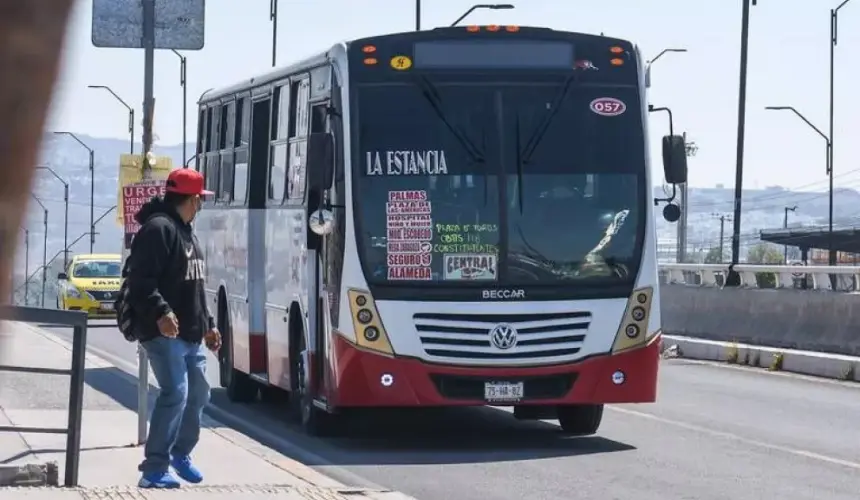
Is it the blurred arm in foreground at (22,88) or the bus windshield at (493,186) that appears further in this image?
the bus windshield at (493,186)

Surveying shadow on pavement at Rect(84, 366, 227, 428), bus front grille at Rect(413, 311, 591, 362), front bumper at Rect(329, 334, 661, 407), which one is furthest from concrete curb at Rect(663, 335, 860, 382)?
shadow on pavement at Rect(84, 366, 227, 428)

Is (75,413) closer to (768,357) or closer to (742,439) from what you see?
(742,439)

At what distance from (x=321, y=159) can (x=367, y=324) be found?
1.32 meters

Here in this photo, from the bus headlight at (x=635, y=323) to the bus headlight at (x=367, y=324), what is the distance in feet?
5.94

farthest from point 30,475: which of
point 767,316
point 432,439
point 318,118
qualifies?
point 767,316

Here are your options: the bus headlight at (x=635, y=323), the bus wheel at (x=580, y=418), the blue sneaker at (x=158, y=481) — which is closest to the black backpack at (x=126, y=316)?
the blue sneaker at (x=158, y=481)

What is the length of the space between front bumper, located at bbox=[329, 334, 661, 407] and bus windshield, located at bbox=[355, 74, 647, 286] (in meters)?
0.64

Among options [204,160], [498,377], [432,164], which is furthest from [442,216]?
[204,160]

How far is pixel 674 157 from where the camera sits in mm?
13336

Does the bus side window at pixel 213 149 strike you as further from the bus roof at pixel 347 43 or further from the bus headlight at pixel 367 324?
the bus headlight at pixel 367 324

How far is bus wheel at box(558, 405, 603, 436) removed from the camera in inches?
537

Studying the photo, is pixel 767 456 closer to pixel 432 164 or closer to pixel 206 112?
pixel 432 164

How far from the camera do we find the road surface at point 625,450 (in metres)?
10.6

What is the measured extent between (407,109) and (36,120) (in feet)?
38.0
